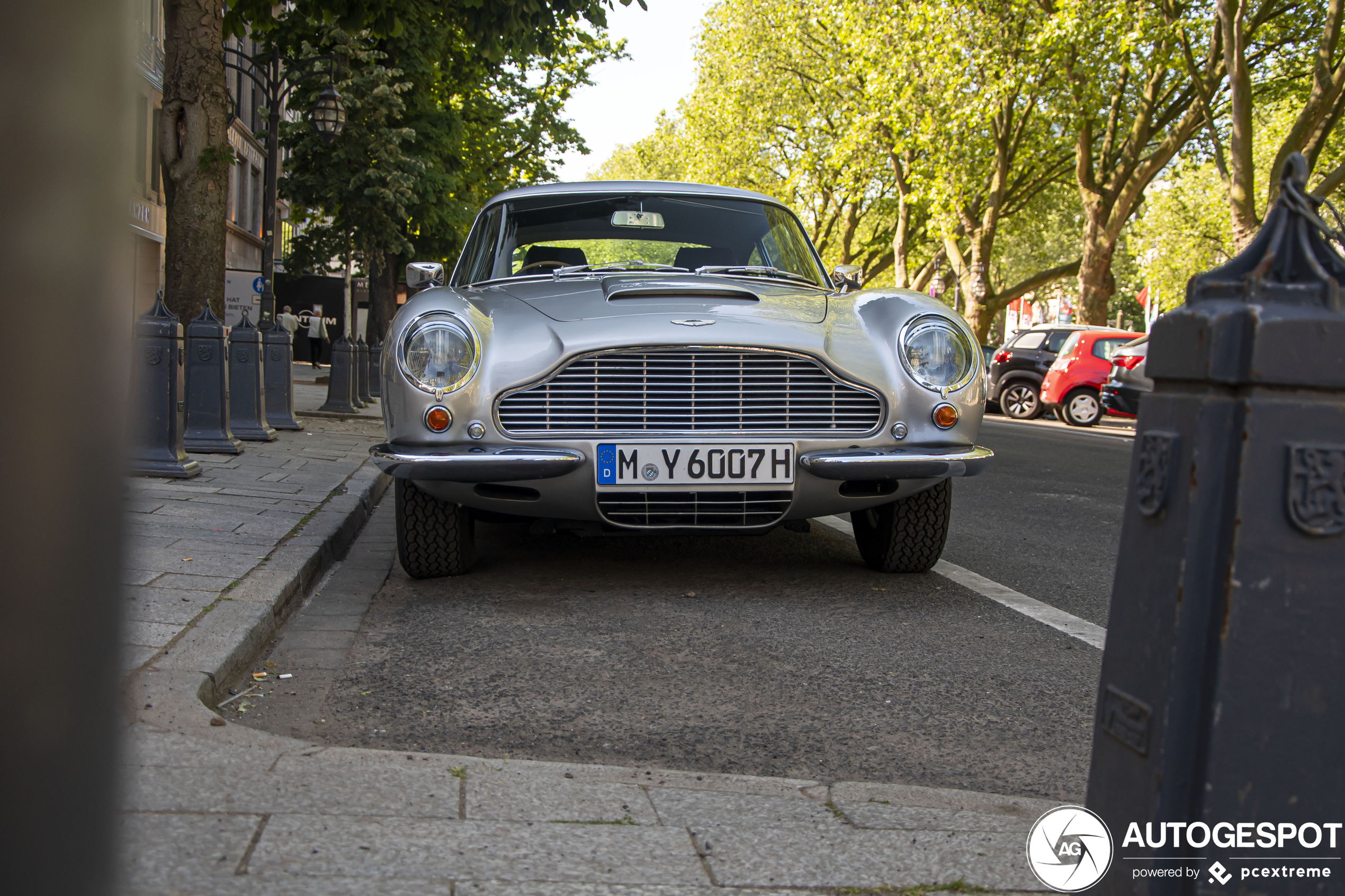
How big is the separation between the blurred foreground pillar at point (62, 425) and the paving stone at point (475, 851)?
1321 millimetres

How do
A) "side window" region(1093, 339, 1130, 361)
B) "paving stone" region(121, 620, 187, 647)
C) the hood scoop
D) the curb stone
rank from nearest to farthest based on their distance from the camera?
the curb stone < "paving stone" region(121, 620, 187, 647) < the hood scoop < "side window" region(1093, 339, 1130, 361)

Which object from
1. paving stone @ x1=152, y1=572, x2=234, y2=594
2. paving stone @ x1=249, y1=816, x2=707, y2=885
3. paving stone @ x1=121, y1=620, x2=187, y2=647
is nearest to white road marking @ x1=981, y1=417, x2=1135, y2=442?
paving stone @ x1=152, y1=572, x2=234, y2=594

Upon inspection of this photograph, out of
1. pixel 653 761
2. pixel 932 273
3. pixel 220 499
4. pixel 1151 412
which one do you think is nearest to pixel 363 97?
pixel 220 499

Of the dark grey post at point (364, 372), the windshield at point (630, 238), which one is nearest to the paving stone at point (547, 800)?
the windshield at point (630, 238)

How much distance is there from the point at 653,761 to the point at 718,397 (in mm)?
1938

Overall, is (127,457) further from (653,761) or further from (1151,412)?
(653,761)

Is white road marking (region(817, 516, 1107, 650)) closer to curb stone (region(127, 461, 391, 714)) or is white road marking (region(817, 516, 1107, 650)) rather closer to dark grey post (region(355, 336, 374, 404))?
curb stone (region(127, 461, 391, 714))

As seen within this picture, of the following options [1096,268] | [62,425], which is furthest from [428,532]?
[1096,268]

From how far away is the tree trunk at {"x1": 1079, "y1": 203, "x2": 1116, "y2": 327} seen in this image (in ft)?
86.9

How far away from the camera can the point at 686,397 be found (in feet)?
15.1

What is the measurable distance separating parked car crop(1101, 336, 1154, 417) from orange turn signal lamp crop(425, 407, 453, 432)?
14.8m

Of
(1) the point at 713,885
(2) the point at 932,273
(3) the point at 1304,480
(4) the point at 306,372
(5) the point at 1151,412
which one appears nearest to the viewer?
(3) the point at 1304,480

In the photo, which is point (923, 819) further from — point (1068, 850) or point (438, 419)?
point (438, 419)

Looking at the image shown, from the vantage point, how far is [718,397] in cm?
462
